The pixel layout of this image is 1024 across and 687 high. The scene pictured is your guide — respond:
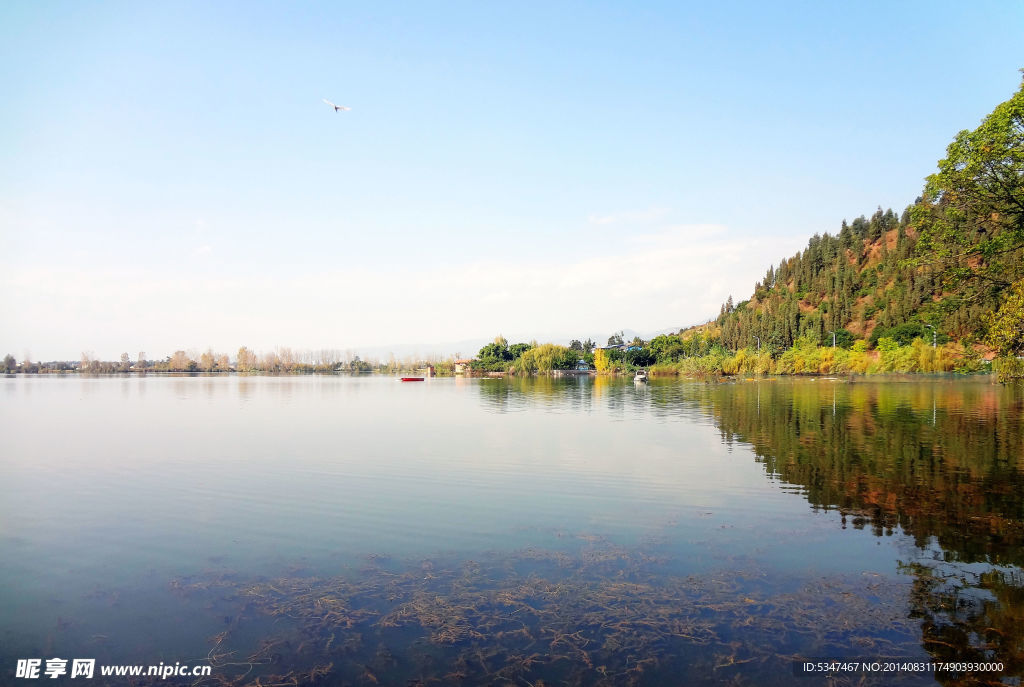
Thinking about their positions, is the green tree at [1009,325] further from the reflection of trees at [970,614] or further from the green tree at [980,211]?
the reflection of trees at [970,614]

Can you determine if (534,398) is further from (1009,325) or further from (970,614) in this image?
(970,614)

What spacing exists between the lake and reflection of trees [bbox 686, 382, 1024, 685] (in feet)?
0.28

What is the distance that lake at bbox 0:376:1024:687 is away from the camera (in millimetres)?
9219

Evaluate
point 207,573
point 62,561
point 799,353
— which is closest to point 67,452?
point 62,561

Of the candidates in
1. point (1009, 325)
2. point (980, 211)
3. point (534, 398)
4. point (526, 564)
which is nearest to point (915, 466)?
point (1009, 325)

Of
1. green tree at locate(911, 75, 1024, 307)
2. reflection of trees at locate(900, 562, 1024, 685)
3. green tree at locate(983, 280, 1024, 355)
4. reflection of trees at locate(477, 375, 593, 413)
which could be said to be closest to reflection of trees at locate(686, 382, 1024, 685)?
reflection of trees at locate(900, 562, 1024, 685)

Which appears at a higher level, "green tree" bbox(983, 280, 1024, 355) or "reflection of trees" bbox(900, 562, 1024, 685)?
"green tree" bbox(983, 280, 1024, 355)

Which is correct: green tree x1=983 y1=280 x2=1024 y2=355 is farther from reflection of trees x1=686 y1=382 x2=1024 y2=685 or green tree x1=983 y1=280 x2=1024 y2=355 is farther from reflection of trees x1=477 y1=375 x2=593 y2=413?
reflection of trees x1=477 y1=375 x2=593 y2=413

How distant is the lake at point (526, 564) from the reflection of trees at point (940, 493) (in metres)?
0.09

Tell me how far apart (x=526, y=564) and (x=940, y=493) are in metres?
14.8

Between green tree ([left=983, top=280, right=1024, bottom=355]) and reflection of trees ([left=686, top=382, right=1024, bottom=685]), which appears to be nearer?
reflection of trees ([left=686, top=382, right=1024, bottom=685])

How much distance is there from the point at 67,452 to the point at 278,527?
23271mm

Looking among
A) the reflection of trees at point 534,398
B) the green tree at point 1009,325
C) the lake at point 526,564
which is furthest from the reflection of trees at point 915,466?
the reflection of trees at point 534,398

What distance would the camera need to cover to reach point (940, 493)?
19.8 metres
